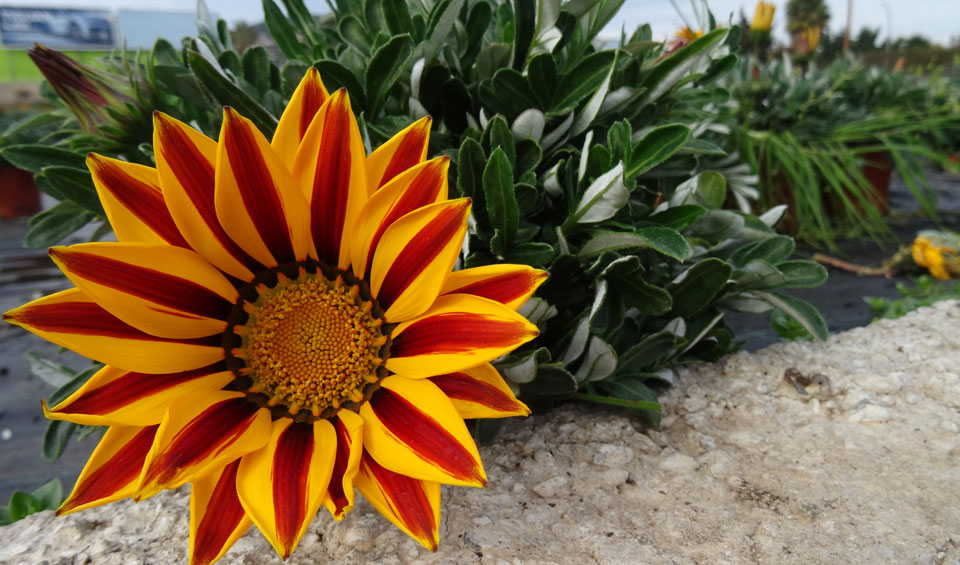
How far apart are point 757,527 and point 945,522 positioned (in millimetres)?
222

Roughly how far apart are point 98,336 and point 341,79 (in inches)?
18.2

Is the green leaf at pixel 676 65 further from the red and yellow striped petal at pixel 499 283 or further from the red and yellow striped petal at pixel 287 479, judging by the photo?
the red and yellow striped petal at pixel 287 479

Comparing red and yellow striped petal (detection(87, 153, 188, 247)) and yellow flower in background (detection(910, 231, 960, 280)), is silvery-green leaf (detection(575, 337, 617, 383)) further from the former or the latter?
yellow flower in background (detection(910, 231, 960, 280))

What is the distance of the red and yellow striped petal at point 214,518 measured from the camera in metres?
0.57

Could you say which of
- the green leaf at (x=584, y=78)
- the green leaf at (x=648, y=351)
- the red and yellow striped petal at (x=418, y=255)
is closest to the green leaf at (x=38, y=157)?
the red and yellow striped petal at (x=418, y=255)

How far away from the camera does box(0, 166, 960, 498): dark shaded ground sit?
147 cm

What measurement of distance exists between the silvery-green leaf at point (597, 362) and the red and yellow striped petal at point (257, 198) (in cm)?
40

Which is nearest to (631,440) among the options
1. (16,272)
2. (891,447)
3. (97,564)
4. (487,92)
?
(891,447)

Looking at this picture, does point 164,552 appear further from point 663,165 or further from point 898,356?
point 898,356

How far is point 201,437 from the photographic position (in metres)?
0.60

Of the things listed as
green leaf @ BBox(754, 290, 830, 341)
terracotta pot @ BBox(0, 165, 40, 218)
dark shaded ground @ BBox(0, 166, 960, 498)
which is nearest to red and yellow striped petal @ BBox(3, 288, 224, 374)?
green leaf @ BBox(754, 290, 830, 341)

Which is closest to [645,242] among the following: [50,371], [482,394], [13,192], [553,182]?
[553,182]

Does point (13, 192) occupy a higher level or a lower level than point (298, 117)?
lower

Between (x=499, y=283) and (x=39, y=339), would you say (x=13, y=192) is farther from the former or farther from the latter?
(x=499, y=283)
